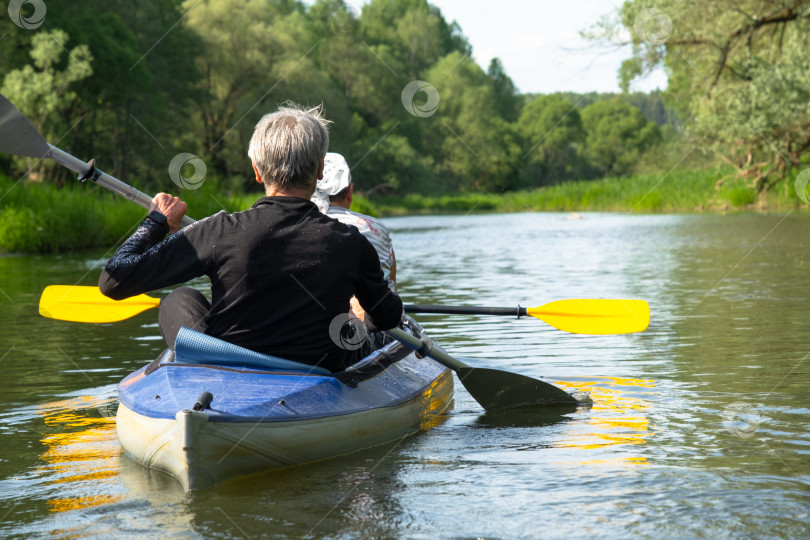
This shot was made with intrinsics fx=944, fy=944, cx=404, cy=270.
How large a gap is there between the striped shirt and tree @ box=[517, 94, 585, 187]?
6012cm

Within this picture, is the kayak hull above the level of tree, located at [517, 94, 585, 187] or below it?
below

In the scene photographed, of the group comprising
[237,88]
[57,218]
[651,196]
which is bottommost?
[651,196]

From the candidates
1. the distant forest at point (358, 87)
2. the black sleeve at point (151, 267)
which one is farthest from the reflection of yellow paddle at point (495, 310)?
the distant forest at point (358, 87)

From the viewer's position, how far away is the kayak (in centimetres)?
332

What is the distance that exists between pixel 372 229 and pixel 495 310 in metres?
0.97

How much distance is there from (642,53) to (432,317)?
46.1 feet

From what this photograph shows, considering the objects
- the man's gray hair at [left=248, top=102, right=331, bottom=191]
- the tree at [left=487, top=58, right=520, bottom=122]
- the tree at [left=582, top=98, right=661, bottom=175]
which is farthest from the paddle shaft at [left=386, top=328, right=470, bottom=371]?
the tree at [left=582, top=98, right=661, bottom=175]

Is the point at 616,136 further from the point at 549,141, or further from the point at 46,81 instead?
the point at 46,81

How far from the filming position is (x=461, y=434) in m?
4.34

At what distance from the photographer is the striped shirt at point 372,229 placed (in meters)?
4.73

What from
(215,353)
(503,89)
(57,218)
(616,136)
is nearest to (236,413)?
(215,353)

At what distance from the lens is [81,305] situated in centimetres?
516

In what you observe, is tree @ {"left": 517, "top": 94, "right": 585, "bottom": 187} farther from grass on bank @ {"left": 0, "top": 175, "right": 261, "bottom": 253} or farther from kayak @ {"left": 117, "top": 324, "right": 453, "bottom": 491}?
kayak @ {"left": 117, "top": 324, "right": 453, "bottom": 491}

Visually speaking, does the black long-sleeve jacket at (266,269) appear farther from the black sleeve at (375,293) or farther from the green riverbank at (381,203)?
the green riverbank at (381,203)
